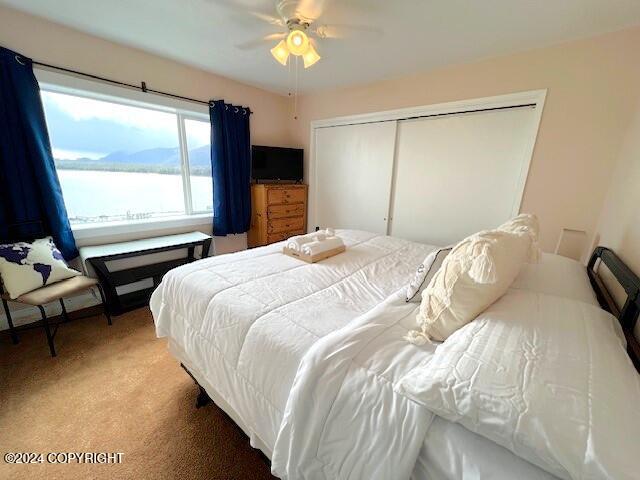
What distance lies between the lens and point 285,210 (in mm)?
3828

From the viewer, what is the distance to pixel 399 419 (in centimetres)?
69

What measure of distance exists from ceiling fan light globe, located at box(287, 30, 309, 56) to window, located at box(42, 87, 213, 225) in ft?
6.03

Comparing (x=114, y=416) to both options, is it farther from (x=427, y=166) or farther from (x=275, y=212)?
(x=427, y=166)

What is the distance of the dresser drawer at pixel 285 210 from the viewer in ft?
12.0

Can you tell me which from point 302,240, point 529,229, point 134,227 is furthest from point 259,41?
point 529,229

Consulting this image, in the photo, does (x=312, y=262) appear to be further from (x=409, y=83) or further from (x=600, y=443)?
(x=409, y=83)

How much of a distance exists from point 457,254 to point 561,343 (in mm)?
378

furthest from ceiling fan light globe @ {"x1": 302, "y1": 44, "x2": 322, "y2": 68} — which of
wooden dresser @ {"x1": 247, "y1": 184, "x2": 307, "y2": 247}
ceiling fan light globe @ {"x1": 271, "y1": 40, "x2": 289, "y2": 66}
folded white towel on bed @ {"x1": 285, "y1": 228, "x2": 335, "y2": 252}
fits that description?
wooden dresser @ {"x1": 247, "y1": 184, "x2": 307, "y2": 247}

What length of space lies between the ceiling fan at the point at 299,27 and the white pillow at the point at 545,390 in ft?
6.72

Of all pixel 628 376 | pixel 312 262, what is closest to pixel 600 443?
pixel 628 376

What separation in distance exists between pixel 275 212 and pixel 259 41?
1972mm

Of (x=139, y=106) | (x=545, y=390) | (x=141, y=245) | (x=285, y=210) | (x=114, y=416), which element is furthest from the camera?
(x=285, y=210)

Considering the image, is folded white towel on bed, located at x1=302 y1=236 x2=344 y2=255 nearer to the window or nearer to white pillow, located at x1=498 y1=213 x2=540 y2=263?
white pillow, located at x1=498 y1=213 x2=540 y2=263

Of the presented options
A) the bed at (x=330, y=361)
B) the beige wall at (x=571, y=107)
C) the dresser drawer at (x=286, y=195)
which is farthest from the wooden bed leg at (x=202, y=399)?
the beige wall at (x=571, y=107)
